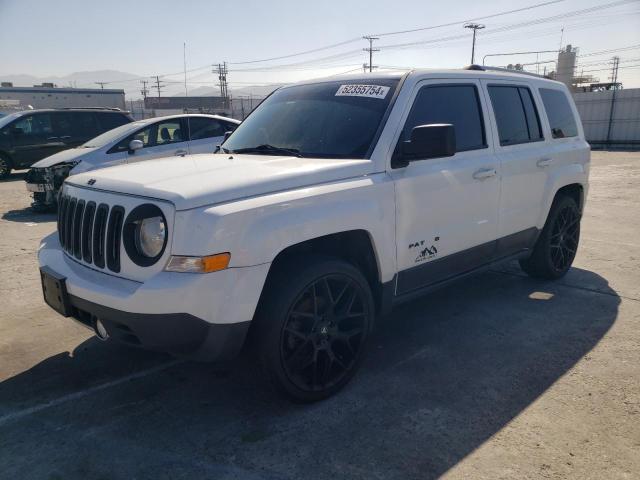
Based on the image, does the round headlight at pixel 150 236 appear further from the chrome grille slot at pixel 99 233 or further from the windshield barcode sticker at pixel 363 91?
the windshield barcode sticker at pixel 363 91

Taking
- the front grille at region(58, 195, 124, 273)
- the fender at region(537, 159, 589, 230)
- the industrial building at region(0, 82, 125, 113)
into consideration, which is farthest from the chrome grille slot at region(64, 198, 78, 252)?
the industrial building at region(0, 82, 125, 113)

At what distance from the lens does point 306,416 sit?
2.91 m

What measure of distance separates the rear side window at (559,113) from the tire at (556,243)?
66cm

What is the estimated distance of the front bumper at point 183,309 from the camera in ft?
7.95

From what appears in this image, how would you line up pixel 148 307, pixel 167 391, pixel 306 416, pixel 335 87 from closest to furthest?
pixel 148 307 < pixel 306 416 < pixel 167 391 < pixel 335 87

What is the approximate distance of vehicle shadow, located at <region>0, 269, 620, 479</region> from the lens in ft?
8.25

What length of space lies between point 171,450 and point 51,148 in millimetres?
13228

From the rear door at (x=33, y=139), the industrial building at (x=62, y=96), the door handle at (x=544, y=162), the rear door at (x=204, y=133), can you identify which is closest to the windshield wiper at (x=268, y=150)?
the door handle at (x=544, y=162)

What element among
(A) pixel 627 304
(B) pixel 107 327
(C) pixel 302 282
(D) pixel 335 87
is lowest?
(A) pixel 627 304

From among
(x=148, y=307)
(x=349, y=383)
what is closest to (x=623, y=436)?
(x=349, y=383)

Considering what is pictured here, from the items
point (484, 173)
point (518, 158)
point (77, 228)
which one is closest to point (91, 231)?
point (77, 228)

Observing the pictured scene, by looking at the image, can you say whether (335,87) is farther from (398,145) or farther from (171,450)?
(171,450)

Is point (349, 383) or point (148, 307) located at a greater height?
point (148, 307)

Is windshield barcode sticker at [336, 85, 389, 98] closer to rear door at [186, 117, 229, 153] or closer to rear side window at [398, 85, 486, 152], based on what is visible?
rear side window at [398, 85, 486, 152]
